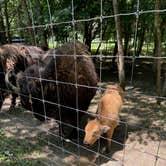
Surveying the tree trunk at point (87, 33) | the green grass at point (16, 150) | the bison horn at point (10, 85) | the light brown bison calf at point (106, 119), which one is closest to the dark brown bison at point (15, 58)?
the bison horn at point (10, 85)

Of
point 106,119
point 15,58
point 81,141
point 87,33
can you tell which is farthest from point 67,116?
point 87,33

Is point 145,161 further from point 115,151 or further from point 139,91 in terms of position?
point 139,91

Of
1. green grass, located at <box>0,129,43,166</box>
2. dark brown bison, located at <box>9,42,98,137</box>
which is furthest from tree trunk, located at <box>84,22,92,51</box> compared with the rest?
green grass, located at <box>0,129,43,166</box>

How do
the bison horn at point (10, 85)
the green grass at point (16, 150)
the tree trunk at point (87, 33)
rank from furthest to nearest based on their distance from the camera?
the tree trunk at point (87, 33), the bison horn at point (10, 85), the green grass at point (16, 150)

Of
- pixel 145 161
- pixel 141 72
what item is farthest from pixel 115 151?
pixel 141 72

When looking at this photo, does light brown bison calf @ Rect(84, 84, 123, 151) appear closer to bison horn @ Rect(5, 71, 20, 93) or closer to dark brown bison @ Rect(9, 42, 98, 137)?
dark brown bison @ Rect(9, 42, 98, 137)

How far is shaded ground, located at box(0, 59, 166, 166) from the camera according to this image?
3.64 metres

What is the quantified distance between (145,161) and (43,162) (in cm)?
132

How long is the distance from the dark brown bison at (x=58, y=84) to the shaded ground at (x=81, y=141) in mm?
391

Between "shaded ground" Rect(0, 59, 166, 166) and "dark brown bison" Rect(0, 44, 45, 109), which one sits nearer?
"shaded ground" Rect(0, 59, 166, 166)

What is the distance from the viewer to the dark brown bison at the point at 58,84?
12.9 feet

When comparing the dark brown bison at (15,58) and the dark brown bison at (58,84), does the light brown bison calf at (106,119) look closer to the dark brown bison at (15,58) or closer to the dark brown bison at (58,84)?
the dark brown bison at (58,84)

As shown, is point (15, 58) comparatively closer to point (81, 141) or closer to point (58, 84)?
point (58, 84)

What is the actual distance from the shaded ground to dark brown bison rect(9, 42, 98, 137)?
0.39 meters
